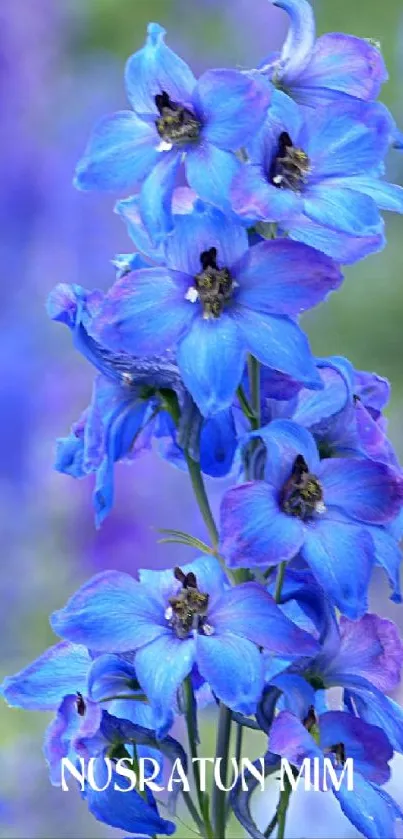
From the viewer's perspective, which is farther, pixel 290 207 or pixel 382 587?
pixel 382 587

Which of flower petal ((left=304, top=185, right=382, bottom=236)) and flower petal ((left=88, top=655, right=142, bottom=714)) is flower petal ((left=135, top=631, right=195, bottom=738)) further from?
flower petal ((left=304, top=185, right=382, bottom=236))

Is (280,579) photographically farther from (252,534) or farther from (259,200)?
(259,200)

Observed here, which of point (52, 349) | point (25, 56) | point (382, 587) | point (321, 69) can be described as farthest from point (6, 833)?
point (25, 56)

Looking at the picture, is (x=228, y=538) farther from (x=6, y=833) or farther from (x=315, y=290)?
(x=6, y=833)

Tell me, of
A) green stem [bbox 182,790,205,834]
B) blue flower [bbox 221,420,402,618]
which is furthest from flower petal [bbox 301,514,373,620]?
green stem [bbox 182,790,205,834]

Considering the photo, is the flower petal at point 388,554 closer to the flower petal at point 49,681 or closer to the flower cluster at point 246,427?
the flower cluster at point 246,427

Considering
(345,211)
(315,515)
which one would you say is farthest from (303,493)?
(345,211)
